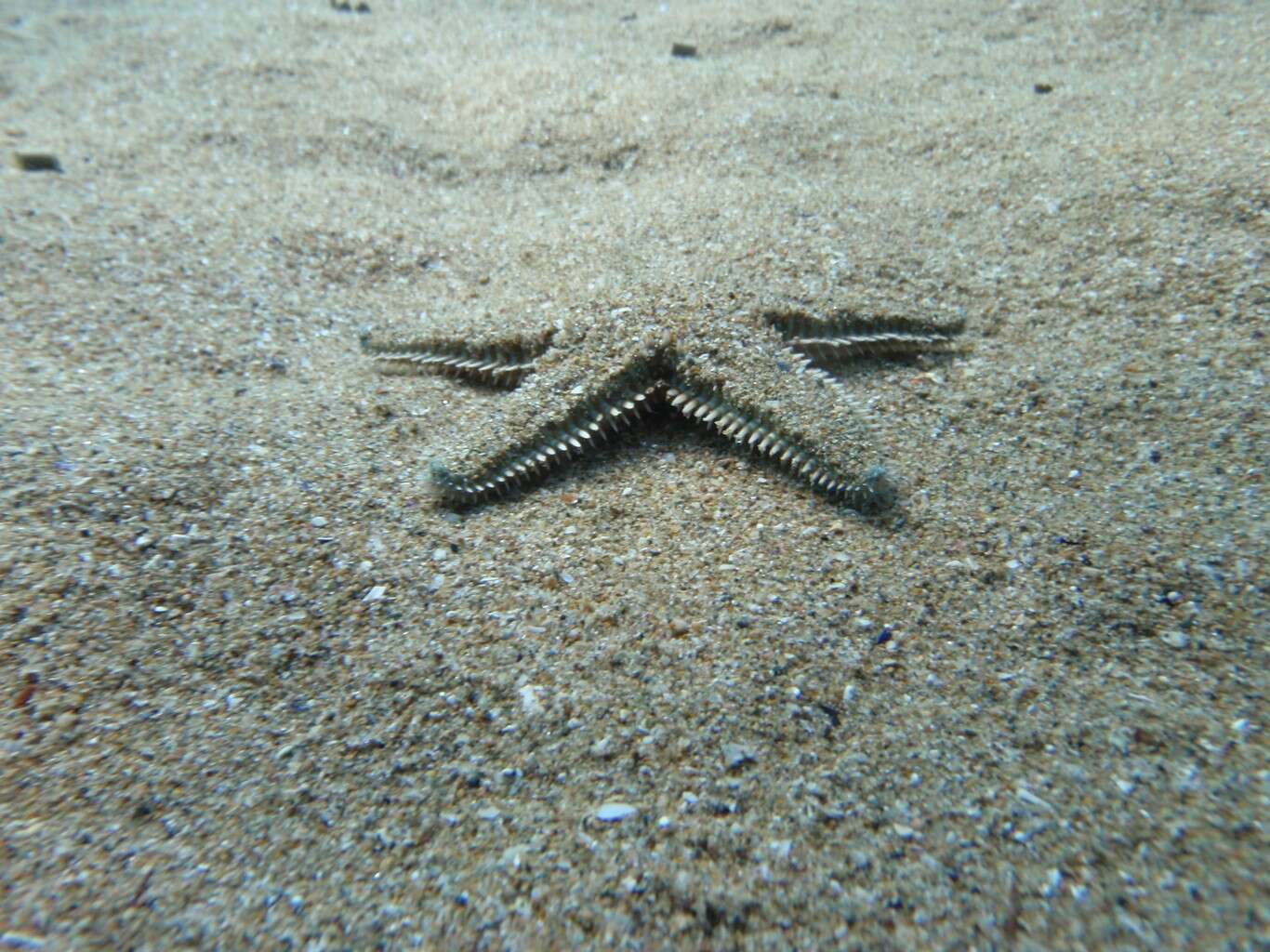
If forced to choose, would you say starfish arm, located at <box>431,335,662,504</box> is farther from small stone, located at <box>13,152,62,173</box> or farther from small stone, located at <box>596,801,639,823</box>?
small stone, located at <box>13,152,62,173</box>

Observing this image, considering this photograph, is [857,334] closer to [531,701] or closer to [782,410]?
[782,410]

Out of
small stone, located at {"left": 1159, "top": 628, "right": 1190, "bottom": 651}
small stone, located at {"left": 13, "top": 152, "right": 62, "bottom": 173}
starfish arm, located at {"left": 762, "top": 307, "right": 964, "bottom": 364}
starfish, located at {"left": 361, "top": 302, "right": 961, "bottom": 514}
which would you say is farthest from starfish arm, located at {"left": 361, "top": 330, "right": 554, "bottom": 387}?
small stone, located at {"left": 13, "top": 152, "right": 62, "bottom": 173}

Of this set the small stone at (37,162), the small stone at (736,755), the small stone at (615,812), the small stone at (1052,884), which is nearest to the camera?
the small stone at (1052,884)

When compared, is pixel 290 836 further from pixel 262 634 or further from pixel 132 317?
pixel 132 317

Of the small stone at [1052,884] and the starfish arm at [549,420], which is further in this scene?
the starfish arm at [549,420]

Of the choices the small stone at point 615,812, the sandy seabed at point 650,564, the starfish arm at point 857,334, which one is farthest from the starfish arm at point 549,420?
the small stone at point 615,812

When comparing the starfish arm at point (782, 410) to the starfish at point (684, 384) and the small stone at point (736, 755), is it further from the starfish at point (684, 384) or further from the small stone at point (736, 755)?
A: the small stone at point (736, 755)

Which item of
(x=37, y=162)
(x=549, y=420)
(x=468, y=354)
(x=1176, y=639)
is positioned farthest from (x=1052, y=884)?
(x=37, y=162)
